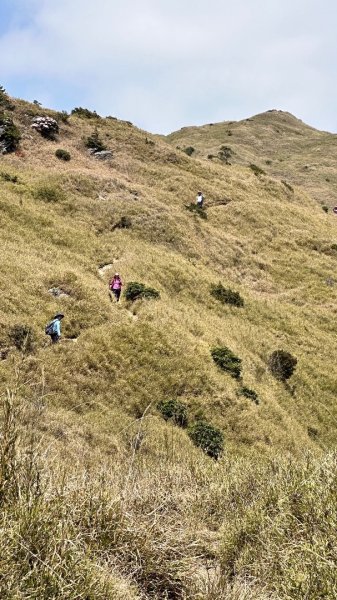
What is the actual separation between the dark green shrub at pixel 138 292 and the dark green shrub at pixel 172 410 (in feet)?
31.9

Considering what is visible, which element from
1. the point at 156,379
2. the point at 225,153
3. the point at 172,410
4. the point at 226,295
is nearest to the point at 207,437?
the point at 172,410

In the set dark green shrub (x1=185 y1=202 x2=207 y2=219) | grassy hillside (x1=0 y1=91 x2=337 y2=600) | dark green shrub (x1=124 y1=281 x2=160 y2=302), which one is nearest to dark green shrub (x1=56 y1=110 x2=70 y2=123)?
grassy hillside (x1=0 y1=91 x2=337 y2=600)

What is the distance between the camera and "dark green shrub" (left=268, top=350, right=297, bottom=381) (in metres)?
31.0

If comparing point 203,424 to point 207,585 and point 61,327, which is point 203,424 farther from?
point 207,585

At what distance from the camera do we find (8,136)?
49875 mm

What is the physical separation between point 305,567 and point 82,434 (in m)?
12.1

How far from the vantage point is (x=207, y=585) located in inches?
204

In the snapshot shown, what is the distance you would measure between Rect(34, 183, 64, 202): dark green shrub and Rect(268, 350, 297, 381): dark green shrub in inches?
939

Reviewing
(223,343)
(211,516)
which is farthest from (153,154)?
(211,516)

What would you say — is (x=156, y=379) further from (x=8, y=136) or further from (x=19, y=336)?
(x=8, y=136)

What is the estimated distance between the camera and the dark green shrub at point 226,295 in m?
38.1

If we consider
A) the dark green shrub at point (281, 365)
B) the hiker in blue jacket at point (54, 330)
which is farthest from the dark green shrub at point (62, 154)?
the hiker in blue jacket at point (54, 330)

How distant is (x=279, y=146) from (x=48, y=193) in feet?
359

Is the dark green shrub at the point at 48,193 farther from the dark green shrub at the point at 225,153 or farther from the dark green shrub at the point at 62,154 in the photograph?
the dark green shrub at the point at 225,153
